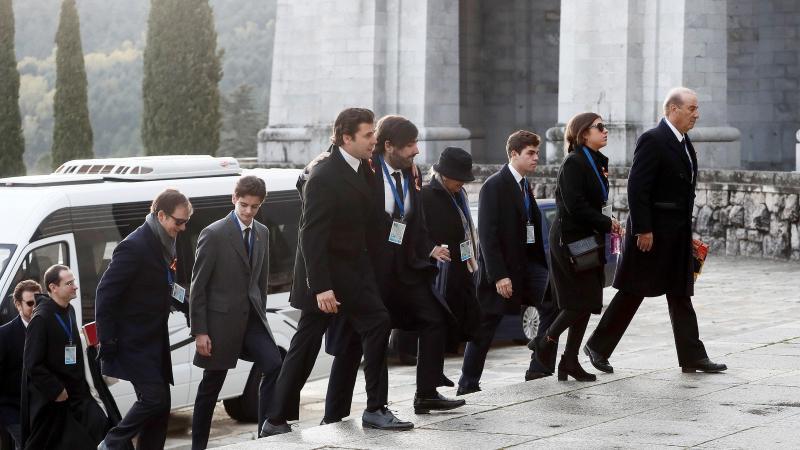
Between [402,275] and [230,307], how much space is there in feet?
4.19

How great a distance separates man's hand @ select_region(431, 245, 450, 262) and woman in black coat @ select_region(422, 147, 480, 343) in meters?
0.41

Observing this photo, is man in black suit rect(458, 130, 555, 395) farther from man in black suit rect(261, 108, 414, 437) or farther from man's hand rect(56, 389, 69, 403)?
man's hand rect(56, 389, 69, 403)

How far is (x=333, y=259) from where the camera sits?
26.9 feet

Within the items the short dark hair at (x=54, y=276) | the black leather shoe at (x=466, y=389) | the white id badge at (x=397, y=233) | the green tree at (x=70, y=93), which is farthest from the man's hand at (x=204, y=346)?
the green tree at (x=70, y=93)

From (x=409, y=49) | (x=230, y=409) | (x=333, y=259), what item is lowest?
(x=230, y=409)

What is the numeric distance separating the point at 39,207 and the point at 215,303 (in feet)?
6.42

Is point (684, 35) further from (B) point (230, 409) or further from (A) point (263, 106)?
(A) point (263, 106)

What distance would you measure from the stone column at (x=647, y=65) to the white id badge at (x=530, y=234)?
13.7m

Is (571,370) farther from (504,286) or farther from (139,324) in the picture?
(139,324)

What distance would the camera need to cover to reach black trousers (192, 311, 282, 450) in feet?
29.7

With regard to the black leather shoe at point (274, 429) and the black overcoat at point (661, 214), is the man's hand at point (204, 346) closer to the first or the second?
the black leather shoe at point (274, 429)

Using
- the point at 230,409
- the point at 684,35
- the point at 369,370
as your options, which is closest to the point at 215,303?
the point at 369,370

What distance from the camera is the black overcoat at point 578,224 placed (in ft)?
30.8

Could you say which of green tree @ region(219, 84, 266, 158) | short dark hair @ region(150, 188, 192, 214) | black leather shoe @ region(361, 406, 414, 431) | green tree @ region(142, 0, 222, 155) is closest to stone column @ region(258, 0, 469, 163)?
green tree @ region(142, 0, 222, 155)
